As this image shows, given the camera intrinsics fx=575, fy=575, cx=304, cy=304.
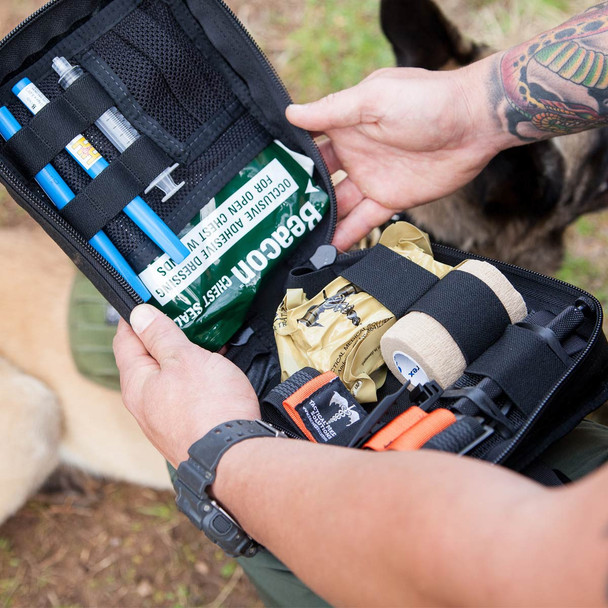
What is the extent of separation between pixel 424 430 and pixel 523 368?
0.87 feet

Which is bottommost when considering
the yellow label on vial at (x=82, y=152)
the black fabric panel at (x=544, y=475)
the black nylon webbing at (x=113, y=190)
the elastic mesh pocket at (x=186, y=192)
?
the black fabric panel at (x=544, y=475)

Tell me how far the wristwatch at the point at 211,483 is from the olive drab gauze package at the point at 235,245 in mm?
409

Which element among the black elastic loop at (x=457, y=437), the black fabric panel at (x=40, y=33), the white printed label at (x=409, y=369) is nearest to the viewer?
the black elastic loop at (x=457, y=437)

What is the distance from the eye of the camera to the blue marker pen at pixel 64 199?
4.37ft

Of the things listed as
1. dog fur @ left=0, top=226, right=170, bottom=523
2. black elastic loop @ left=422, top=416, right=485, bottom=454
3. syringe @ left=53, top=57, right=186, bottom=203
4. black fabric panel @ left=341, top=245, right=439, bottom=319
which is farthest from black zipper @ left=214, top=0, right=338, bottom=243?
dog fur @ left=0, top=226, right=170, bottom=523

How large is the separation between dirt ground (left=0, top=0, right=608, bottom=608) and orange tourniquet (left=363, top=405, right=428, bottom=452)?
1.83m

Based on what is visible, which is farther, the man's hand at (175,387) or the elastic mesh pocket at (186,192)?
the elastic mesh pocket at (186,192)

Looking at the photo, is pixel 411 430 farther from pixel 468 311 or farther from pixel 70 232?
pixel 70 232

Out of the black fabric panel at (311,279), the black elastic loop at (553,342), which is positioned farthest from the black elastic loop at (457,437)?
the black fabric panel at (311,279)

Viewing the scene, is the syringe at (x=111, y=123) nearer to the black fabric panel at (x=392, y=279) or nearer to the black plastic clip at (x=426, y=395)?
the black fabric panel at (x=392, y=279)

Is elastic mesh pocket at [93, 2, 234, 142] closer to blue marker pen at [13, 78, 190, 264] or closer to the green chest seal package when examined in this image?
the green chest seal package

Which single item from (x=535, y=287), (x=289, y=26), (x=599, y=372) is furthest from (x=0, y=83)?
(x=289, y=26)

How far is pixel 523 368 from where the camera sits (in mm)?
1143

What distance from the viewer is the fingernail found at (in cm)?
133
